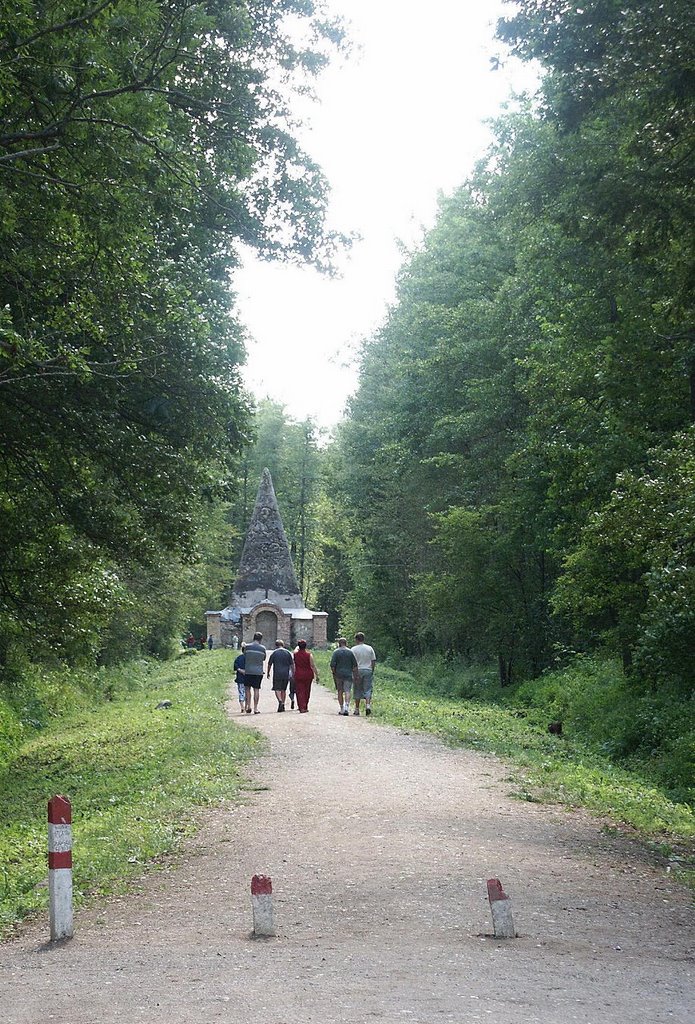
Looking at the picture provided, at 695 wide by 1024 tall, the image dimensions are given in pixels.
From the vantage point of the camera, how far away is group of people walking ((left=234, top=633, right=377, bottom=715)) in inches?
808

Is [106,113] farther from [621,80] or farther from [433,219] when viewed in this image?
[433,219]

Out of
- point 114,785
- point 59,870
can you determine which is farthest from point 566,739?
point 59,870

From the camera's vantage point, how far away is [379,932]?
6586 mm

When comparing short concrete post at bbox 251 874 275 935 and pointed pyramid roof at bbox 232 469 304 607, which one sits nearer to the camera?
short concrete post at bbox 251 874 275 935

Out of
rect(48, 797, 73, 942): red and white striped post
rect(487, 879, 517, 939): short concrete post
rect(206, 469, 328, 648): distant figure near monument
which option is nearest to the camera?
rect(487, 879, 517, 939): short concrete post

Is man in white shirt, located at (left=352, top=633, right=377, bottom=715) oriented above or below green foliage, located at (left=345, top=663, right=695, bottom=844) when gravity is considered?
above

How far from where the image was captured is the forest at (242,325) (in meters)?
9.09

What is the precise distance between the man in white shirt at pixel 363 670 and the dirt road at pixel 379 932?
8956 millimetres

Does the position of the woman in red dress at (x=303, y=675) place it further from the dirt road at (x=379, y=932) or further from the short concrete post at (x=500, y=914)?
the short concrete post at (x=500, y=914)

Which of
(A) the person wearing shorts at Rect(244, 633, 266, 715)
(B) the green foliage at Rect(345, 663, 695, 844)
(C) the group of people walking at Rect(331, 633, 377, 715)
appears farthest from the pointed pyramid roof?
(C) the group of people walking at Rect(331, 633, 377, 715)

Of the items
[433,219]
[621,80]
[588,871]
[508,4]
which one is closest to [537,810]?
[588,871]

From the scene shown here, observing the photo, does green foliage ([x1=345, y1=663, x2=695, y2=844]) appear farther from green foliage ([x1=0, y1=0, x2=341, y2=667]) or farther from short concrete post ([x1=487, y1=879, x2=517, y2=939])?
green foliage ([x1=0, y1=0, x2=341, y2=667])

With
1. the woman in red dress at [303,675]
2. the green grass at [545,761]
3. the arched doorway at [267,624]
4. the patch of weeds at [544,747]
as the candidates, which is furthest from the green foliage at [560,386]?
the arched doorway at [267,624]

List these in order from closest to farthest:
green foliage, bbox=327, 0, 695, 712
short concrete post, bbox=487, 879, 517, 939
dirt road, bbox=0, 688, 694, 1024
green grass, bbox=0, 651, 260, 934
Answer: dirt road, bbox=0, 688, 694, 1024 → short concrete post, bbox=487, 879, 517, 939 → green grass, bbox=0, 651, 260, 934 → green foliage, bbox=327, 0, 695, 712
